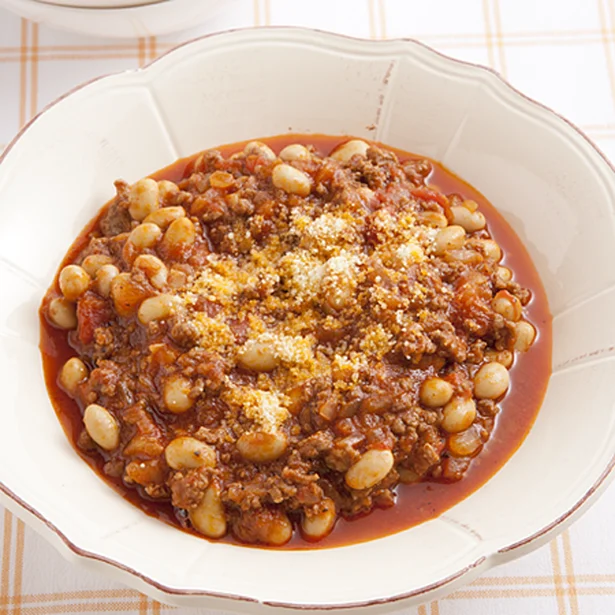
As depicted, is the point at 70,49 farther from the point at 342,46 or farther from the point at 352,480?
the point at 352,480

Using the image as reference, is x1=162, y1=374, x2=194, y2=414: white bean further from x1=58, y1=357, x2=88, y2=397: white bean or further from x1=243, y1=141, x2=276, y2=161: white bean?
x1=243, y1=141, x2=276, y2=161: white bean

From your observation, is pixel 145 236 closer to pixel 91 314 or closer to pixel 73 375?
pixel 91 314

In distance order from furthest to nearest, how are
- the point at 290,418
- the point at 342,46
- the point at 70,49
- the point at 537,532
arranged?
the point at 70,49, the point at 342,46, the point at 290,418, the point at 537,532

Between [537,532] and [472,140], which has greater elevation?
[472,140]

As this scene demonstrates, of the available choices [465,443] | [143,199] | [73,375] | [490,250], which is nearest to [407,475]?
[465,443]

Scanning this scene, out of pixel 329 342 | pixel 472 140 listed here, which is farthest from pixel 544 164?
pixel 329 342

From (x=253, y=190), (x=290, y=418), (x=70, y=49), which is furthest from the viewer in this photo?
(x=70, y=49)
